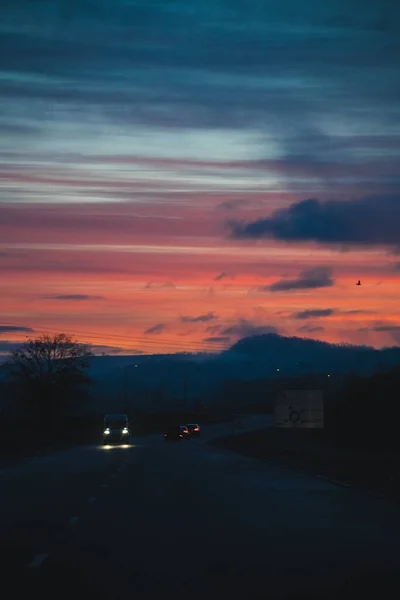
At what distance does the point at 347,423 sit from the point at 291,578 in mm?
59603

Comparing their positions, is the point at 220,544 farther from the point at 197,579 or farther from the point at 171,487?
the point at 171,487

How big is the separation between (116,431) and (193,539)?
228ft

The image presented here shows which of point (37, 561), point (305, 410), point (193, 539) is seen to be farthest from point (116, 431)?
point (37, 561)

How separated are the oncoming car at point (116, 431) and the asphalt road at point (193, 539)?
53545mm

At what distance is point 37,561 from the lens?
15.2m

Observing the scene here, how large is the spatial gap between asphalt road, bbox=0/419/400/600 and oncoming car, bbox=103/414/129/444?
176ft

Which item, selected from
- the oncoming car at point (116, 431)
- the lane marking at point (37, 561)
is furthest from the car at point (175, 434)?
the lane marking at point (37, 561)

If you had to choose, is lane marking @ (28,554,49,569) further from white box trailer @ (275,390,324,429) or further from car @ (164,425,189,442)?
car @ (164,425,189,442)

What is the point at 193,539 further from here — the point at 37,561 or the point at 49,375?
the point at 49,375

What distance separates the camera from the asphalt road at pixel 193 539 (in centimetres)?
1314

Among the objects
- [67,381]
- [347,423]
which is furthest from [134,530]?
[67,381]

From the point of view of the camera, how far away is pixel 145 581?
13.3 meters

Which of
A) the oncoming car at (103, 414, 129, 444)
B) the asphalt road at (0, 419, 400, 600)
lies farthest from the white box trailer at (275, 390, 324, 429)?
the asphalt road at (0, 419, 400, 600)

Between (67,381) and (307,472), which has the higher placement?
(67,381)
